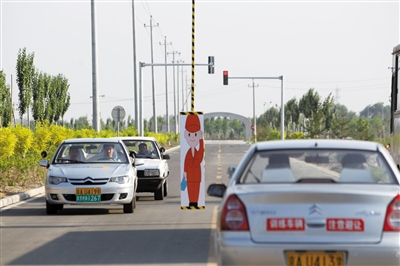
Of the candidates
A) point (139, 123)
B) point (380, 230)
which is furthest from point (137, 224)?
point (139, 123)

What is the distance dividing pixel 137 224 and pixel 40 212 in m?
3.00

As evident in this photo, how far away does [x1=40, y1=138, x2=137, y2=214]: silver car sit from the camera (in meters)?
14.9

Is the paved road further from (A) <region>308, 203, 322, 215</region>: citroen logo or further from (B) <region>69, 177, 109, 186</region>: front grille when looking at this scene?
(A) <region>308, 203, 322, 215</region>: citroen logo

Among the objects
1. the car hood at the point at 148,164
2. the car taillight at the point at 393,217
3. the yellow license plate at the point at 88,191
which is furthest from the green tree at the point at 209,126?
the car taillight at the point at 393,217

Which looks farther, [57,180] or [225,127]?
[225,127]

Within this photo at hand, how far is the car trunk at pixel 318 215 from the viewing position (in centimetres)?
655

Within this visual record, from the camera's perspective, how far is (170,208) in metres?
16.3

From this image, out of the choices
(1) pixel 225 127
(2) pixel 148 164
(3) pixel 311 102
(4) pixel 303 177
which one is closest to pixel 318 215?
(4) pixel 303 177

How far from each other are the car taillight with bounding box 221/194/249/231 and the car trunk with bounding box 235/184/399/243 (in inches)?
2.1

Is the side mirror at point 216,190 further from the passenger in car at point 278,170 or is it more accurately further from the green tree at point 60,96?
the green tree at point 60,96

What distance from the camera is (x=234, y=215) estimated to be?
22.2 ft

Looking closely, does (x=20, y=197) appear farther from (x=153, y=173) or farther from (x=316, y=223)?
(x=316, y=223)

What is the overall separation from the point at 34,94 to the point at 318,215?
141 ft

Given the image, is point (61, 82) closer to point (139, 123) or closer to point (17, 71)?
point (139, 123)
